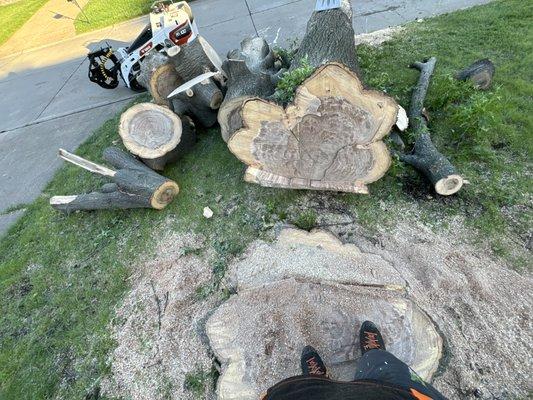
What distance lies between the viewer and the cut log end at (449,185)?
316 centimetres

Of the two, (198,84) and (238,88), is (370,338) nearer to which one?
(238,88)

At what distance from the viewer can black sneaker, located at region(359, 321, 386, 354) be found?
2195mm

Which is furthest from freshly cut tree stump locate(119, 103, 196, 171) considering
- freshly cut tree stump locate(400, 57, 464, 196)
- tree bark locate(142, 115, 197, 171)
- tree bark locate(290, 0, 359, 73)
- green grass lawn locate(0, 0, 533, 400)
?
freshly cut tree stump locate(400, 57, 464, 196)

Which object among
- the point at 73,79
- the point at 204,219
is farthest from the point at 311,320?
the point at 73,79

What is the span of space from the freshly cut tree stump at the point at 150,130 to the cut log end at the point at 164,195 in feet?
1.35

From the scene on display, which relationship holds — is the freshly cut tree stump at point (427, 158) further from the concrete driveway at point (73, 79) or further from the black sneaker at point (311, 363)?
the concrete driveway at point (73, 79)

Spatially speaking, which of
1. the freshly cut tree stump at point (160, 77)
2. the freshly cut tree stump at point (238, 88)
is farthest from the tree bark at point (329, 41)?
the freshly cut tree stump at point (160, 77)

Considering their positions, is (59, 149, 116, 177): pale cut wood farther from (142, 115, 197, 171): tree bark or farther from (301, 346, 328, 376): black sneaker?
(301, 346, 328, 376): black sneaker

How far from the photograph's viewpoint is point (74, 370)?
114 inches

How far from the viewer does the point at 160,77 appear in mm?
4375

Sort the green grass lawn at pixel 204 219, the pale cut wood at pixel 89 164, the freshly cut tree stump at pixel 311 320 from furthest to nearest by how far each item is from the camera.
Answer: the pale cut wood at pixel 89 164 < the green grass lawn at pixel 204 219 < the freshly cut tree stump at pixel 311 320

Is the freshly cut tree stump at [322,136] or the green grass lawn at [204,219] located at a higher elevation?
the freshly cut tree stump at [322,136]

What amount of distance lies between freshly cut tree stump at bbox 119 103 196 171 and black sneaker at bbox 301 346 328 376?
2671 mm

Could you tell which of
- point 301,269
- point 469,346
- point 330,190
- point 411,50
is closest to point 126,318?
point 301,269
